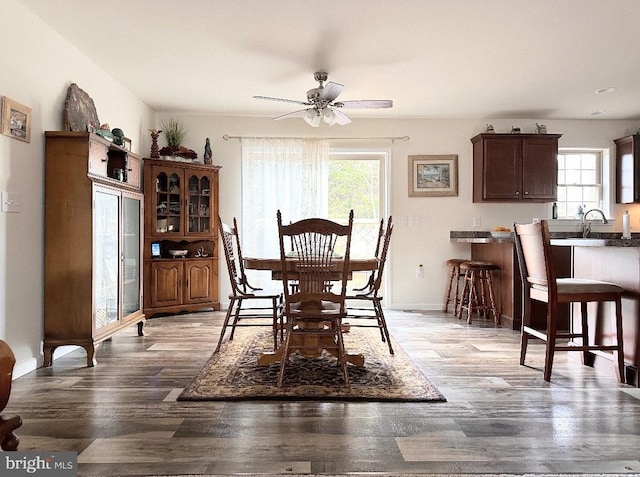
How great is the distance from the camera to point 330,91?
4.05 meters

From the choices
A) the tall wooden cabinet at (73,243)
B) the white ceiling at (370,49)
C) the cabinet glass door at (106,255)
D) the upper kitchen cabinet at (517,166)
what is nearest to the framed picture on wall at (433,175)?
the upper kitchen cabinet at (517,166)

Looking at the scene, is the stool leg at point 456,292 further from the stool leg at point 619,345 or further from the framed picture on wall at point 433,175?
the stool leg at point 619,345

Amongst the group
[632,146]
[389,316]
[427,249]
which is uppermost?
[632,146]

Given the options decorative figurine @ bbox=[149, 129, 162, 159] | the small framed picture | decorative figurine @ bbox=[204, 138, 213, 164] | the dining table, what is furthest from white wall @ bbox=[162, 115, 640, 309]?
the small framed picture

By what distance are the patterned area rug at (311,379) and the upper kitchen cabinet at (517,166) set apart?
9.69 feet

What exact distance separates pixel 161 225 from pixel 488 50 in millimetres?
3809

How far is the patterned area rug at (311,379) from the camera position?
2.63 meters

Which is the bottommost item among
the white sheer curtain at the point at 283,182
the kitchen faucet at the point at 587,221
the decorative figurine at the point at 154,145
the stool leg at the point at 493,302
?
the stool leg at the point at 493,302

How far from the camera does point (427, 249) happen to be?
20.4 ft

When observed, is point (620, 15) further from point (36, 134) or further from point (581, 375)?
point (36, 134)

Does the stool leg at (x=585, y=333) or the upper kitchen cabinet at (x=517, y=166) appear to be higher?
the upper kitchen cabinet at (x=517, y=166)

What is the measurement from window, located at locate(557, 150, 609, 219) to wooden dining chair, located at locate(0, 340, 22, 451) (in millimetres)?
6344

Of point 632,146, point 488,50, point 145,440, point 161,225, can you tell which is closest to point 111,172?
point 161,225

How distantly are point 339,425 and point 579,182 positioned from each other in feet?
18.2
